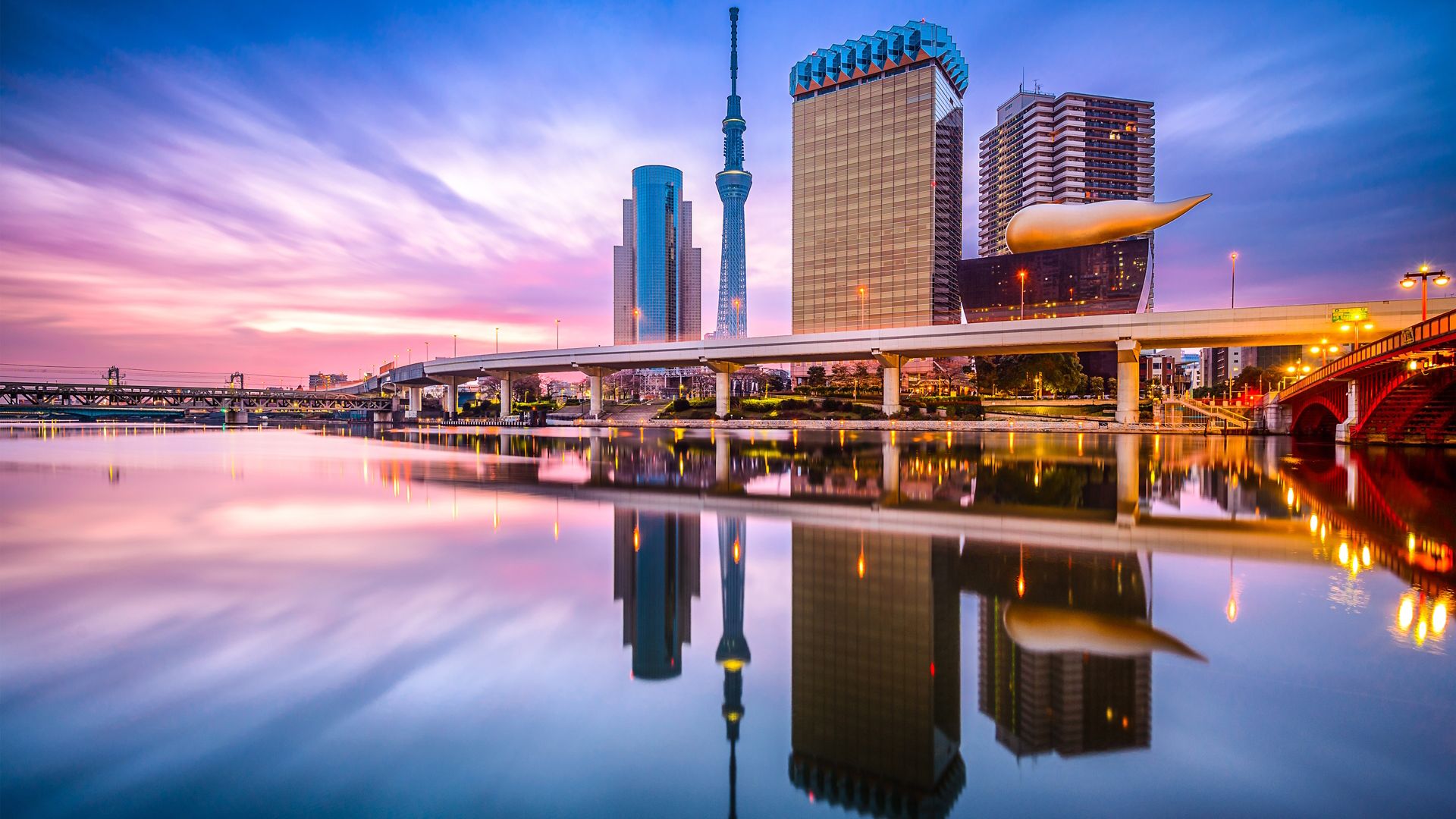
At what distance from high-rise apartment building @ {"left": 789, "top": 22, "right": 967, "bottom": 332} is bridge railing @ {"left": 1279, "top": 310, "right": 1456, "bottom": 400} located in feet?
320

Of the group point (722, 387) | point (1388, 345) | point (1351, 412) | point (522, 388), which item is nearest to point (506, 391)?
point (722, 387)

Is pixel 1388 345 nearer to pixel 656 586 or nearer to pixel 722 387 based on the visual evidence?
pixel 656 586

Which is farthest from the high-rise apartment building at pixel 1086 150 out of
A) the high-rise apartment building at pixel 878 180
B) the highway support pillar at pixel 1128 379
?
the highway support pillar at pixel 1128 379

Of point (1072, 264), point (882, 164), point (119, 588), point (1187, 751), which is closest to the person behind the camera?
point (1187, 751)

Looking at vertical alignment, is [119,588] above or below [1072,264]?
below

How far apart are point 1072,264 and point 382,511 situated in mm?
135212

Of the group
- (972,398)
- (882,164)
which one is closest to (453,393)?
(972,398)

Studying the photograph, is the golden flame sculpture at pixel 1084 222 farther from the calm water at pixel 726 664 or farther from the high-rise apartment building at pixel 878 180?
the calm water at pixel 726 664

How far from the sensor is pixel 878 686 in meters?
4.89

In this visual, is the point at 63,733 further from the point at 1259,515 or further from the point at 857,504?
the point at 1259,515

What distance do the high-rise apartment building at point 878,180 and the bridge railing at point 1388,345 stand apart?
9747 cm

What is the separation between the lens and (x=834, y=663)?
5.36 m

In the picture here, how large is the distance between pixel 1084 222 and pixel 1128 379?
78.1ft

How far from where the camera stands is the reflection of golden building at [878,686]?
380 centimetres
